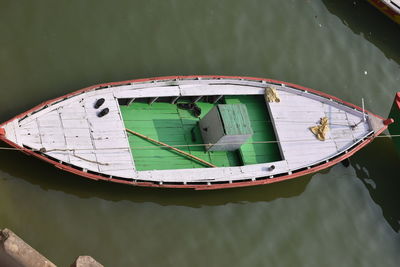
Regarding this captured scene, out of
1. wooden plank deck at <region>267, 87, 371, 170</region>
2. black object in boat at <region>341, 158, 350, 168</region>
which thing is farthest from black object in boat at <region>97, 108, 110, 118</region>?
black object in boat at <region>341, 158, 350, 168</region>

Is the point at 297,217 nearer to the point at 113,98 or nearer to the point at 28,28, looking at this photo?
the point at 113,98

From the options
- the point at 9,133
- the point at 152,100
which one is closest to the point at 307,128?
the point at 152,100

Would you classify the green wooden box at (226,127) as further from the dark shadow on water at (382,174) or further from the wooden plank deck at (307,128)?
the dark shadow on water at (382,174)

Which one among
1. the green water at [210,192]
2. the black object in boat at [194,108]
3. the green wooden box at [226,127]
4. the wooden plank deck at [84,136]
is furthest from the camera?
the black object in boat at [194,108]

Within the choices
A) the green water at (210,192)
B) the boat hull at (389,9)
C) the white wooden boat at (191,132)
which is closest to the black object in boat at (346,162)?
the green water at (210,192)

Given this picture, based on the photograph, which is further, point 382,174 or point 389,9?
point 389,9

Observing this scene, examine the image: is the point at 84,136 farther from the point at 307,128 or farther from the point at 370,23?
the point at 370,23
